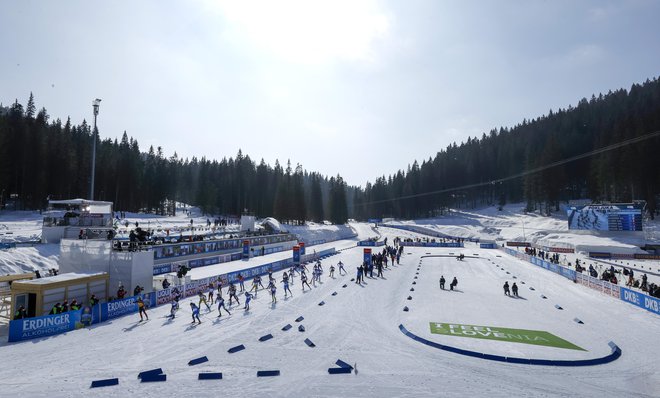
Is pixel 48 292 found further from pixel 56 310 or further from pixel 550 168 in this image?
pixel 550 168

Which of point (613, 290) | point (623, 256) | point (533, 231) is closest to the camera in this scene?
point (613, 290)

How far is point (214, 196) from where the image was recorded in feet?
317

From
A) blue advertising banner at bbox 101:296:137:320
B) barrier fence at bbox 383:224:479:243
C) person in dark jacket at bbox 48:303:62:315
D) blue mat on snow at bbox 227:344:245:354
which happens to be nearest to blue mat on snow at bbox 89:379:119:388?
blue mat on snow at bbox 227:344:245:354

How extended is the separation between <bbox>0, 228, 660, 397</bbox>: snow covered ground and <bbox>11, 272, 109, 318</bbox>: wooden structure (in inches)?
107

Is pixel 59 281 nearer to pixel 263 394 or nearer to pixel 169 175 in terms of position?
pixel 263 394

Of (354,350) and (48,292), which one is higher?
(48,292)

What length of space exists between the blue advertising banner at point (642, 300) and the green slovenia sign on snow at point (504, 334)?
924 centimetres

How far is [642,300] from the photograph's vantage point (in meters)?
21.8

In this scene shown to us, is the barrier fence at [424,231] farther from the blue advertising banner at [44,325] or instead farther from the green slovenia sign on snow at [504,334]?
the blue advertising banner at [44,325]

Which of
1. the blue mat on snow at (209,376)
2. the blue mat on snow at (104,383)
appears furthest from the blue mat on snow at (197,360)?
the blue mat on snow at (104,383)

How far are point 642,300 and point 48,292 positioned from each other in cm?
3318

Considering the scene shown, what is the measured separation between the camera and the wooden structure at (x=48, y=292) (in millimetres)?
17078

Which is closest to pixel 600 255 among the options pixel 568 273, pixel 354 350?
pixel 568 273

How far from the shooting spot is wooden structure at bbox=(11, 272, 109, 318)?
1708 cm
